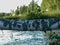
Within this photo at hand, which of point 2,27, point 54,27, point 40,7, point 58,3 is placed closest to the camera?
point 54,27

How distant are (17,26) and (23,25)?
1.41ft

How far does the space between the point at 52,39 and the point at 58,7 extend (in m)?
11.7

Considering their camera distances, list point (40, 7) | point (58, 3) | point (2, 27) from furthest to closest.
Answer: point (40, 7) < point (58, 3) < point (2, 27)

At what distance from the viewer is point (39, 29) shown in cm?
1160

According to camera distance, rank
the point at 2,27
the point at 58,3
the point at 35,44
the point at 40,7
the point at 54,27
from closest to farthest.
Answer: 1. the point at 35,44
2. the point at 54,27
3. the point at 2,27
4. the point at 58,3
5. the point at 40,7

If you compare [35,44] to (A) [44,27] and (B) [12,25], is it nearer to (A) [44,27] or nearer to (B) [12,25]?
(A) [44,27]

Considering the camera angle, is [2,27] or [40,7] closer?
[2,27]

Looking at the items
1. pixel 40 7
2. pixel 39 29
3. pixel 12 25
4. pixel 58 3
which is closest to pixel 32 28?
pixel 39 29

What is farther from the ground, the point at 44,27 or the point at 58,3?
the point at 58,3

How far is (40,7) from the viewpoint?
70.7 feet

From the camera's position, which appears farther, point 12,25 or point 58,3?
point 58,3

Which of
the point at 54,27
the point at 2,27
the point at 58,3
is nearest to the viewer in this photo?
the point at 54,27

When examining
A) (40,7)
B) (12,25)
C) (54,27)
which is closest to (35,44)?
(54,27)

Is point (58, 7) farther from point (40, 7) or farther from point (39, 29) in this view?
point (39, 29)
